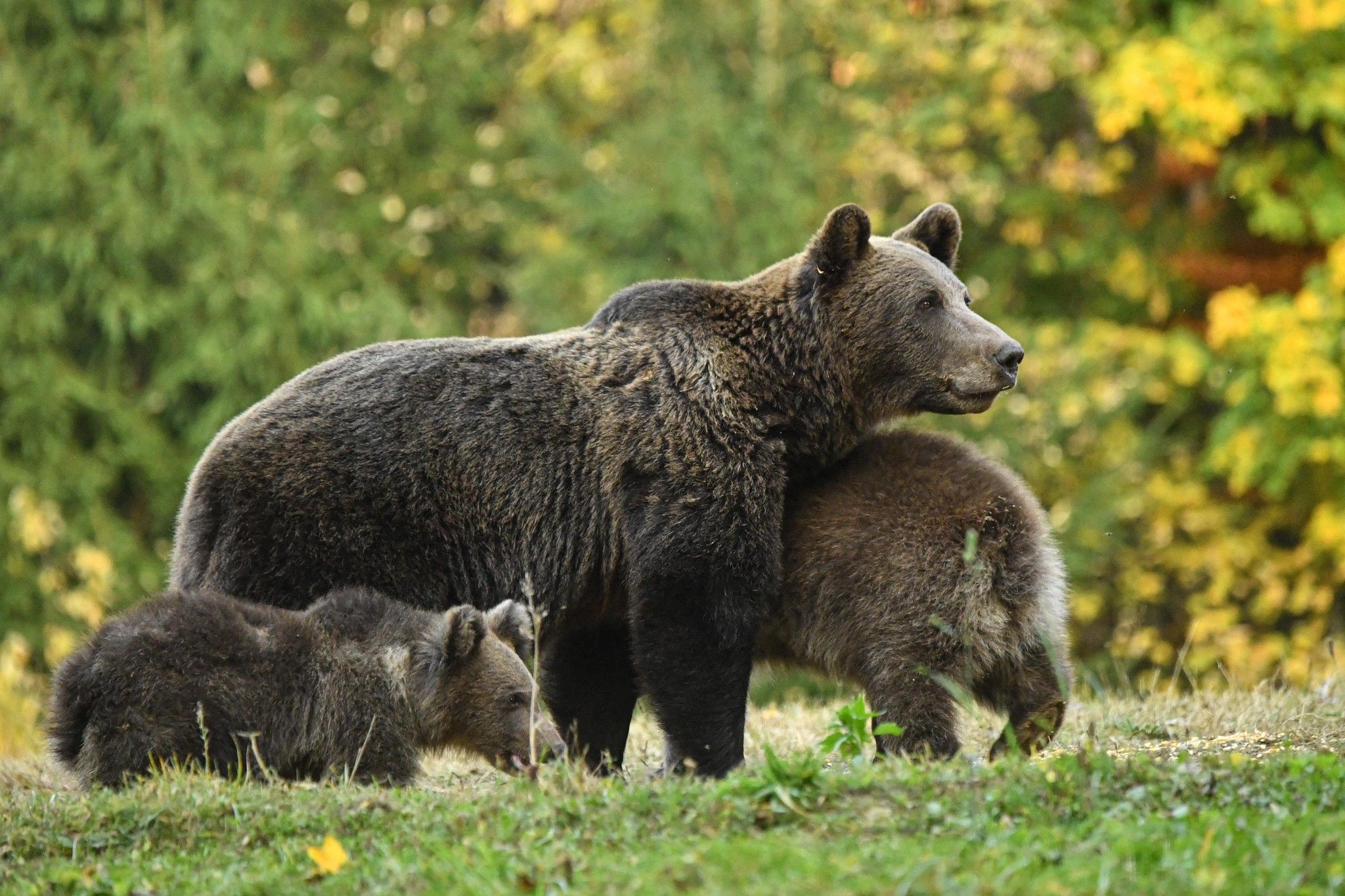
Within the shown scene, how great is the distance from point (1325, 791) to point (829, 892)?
1912 millimetres

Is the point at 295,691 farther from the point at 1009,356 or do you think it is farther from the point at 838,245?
the point at 1009,356

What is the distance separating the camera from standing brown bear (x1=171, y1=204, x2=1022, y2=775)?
7.06m

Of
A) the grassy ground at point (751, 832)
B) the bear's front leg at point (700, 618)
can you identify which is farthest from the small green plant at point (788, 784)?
the bear's front leg at point (700, 618)

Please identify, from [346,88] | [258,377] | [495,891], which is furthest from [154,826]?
[346,88]

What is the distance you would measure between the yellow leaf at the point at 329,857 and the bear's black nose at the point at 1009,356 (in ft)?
12.5

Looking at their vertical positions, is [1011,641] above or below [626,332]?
below

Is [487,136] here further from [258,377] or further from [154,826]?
[154,826]

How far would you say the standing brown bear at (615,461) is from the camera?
7062 mm

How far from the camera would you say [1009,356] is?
7.46m

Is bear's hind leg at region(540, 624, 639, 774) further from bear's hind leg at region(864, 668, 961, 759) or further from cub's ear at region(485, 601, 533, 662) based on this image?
bear's hind leg at region(864, 668, 961, 759)

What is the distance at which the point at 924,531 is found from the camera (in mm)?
7012

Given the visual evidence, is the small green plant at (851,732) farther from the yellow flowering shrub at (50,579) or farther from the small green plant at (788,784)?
the yellow flowering shrub at (50,579)

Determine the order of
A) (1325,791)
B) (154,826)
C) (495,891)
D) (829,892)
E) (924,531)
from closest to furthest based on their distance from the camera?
(829,892), (495,891), (1325,791), (154,826), (924,531)

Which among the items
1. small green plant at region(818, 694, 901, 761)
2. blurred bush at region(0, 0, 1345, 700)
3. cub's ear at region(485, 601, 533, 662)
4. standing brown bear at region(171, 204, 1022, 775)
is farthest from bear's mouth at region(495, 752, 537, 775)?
blurred bush at region(0, 0, 1345, 700)
